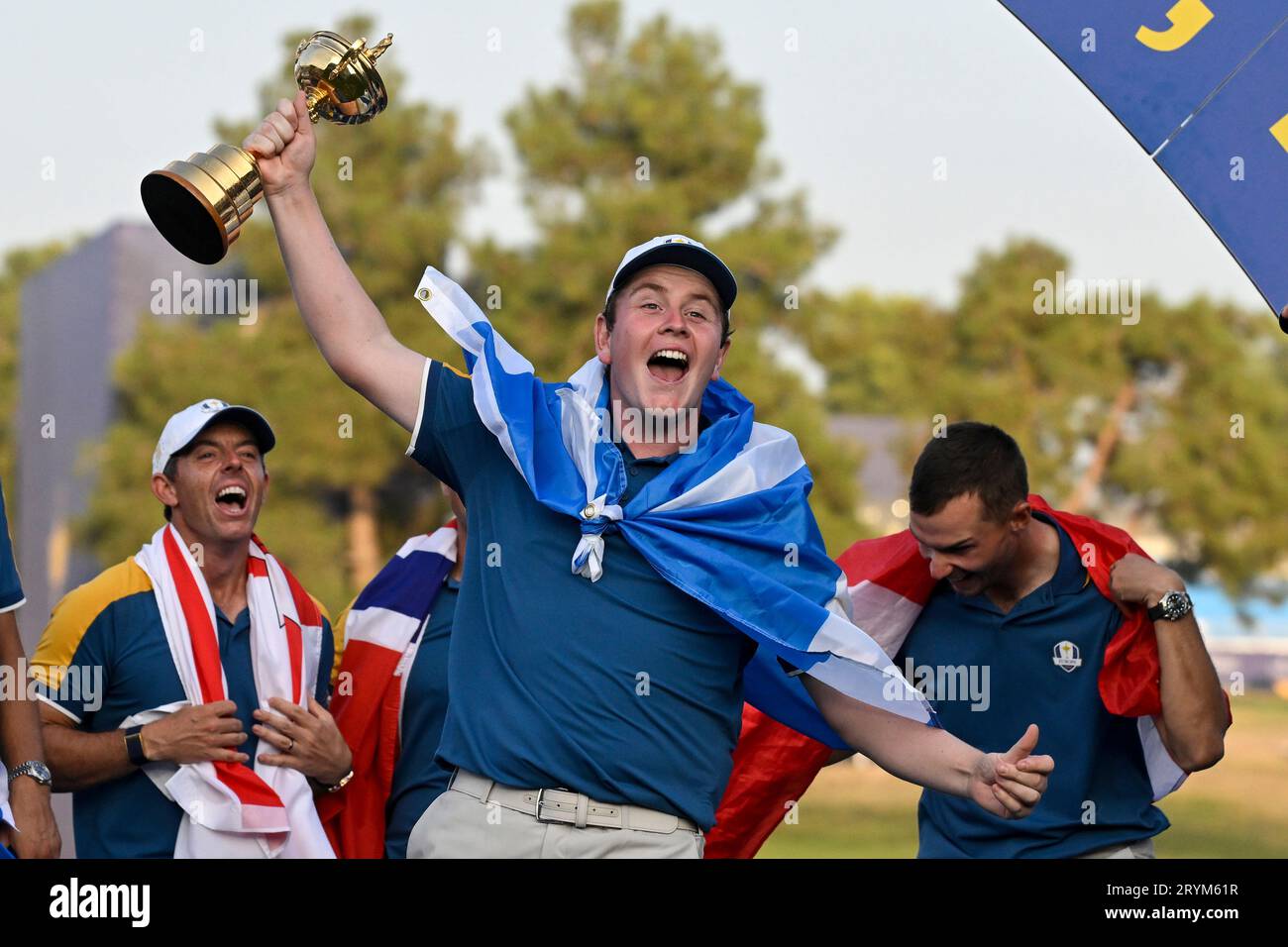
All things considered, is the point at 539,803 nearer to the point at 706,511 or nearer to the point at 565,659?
the point at 565,659

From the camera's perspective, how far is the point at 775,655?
12.1 feet

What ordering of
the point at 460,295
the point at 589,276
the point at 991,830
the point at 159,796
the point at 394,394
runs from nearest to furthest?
the point at 394,394
the point at 460,295
the point at 991,830
the point at 159,796
the point at 589,276

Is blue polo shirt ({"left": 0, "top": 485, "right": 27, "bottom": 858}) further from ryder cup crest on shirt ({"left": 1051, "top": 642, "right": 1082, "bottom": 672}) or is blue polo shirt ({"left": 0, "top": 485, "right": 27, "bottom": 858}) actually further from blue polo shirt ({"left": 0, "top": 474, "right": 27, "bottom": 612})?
ryder cup crest on shirt ({"left": 1051, "top": 642, "right": 1082, "bottom": 672})

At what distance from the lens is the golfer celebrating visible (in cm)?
340

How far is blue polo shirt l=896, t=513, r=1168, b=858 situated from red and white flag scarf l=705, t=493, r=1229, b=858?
0.06 m

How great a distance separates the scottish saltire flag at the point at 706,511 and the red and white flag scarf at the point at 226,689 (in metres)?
1.61

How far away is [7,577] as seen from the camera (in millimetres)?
3785

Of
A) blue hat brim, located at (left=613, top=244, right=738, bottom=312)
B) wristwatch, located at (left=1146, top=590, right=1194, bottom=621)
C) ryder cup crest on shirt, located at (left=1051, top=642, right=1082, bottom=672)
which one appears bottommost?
ryder cup crest on shirt, located at (left=1051, top=642, right=1082, bottom=672)

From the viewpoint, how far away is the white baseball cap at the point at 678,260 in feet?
12.3

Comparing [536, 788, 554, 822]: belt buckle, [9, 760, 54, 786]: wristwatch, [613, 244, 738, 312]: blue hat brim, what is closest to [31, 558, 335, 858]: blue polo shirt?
[9, 760, 54, 786]: wristwatch

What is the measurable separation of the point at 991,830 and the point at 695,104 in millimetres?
16969

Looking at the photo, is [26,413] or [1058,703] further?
[26,413]
